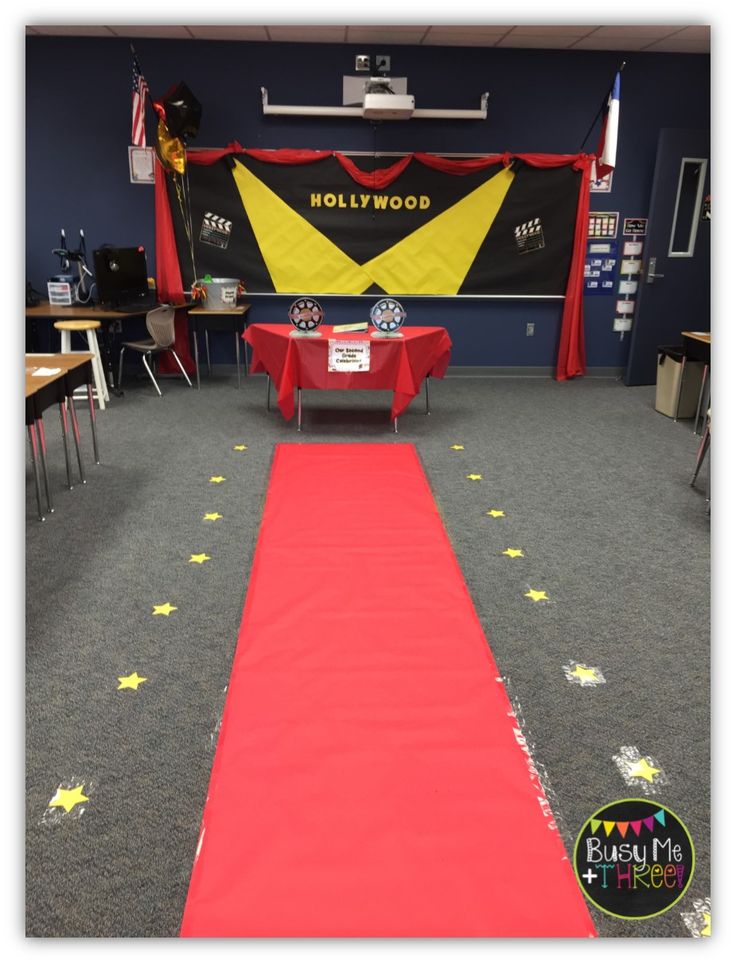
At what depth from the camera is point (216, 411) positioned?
5.53 meters

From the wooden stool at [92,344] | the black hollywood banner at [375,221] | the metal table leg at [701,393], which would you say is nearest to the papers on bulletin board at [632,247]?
the black hollywood banner at [375,221]

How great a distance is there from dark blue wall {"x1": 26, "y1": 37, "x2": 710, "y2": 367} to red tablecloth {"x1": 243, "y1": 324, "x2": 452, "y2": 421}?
2.01 meters

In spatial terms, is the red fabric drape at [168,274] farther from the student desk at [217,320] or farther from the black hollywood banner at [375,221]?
the student desk at [217,320]

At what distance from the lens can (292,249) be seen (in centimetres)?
645

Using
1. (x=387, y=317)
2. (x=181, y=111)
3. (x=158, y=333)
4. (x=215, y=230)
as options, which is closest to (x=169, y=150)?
(x=181, y=111)

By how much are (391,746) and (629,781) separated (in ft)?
2.20

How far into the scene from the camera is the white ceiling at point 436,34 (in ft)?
17.8

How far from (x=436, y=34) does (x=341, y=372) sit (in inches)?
124

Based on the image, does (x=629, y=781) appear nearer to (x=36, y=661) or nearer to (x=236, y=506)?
(x=36, y=661)

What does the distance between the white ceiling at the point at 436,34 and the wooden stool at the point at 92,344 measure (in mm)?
2315

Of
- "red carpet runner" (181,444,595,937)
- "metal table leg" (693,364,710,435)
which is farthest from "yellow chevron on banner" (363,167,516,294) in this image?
"red carpet runner" (181,444,595,937)

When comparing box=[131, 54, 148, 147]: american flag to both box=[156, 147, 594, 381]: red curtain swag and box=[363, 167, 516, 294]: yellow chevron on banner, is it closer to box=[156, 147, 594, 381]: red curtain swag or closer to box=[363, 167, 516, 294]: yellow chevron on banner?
box=[156, 147, 594, 381]: red curtain swag

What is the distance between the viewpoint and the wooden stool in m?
5.22

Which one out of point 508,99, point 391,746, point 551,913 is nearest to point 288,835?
point 391,746
